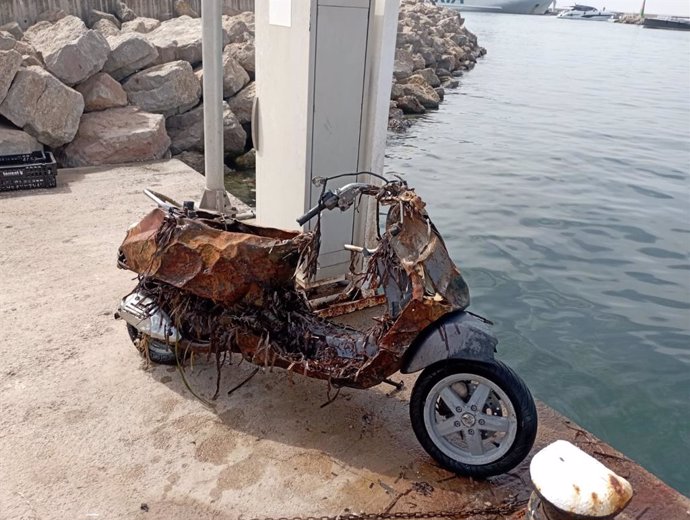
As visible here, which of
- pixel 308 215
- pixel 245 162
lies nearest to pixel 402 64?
pixel 245 162

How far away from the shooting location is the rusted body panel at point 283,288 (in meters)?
2.97

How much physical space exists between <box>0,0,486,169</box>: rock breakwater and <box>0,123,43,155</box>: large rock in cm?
1

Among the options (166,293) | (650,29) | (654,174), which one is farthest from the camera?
(650,29)

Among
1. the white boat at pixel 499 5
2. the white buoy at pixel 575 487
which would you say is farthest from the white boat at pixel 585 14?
the white buoy at pixel 575 487

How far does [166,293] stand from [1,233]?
2919 millimetres

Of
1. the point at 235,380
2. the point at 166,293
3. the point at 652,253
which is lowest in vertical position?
the point at 652,253

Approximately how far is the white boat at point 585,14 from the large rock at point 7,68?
104m

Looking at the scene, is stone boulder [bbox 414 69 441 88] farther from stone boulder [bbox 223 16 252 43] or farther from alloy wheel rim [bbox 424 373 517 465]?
alloy wheel rim [bbox 424 373 517 465]

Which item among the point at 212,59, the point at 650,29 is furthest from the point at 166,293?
the point at 650,29

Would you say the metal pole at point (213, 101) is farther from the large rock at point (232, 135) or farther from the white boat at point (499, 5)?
the white boat at point (499, 5)

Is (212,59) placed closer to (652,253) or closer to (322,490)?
(322,490)

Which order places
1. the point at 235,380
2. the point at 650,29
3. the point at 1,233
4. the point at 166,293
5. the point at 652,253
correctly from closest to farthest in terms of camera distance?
the point at 166,293, the point at 235,380, the point at 1,233, the point at 652,253, the point at 650,29

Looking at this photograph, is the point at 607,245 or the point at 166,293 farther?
the point at 607,245

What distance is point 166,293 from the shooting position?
3.37 metres
